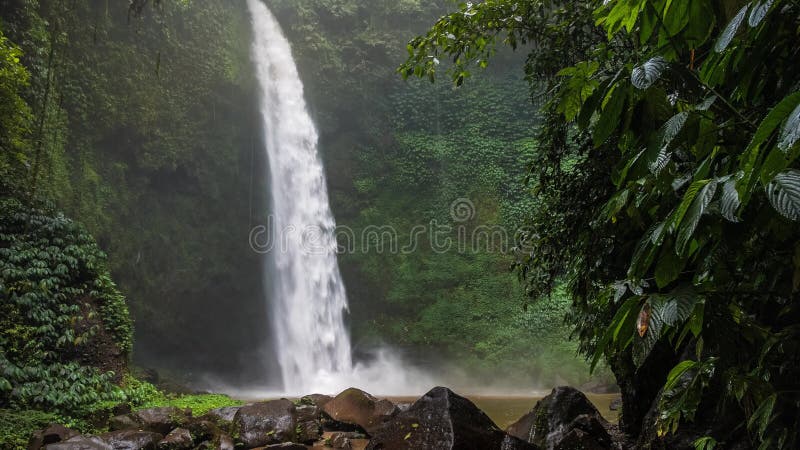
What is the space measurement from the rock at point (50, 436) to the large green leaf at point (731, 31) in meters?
7.08

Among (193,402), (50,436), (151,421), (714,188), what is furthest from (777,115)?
(193,402)

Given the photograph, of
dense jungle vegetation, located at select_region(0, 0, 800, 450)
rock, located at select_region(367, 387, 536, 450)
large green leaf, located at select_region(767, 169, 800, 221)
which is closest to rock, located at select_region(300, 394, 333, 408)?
dense jungle vegetation, located at select_region(0, 0, 800, 450)

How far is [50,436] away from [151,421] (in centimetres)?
107

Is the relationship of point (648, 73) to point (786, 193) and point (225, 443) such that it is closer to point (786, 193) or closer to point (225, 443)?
point (786, 193)

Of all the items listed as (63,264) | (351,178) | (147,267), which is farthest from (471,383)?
(63,264)

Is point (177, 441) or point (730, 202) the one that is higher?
point (730, 202)

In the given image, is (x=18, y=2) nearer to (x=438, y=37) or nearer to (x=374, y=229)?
(x=438, y=37)

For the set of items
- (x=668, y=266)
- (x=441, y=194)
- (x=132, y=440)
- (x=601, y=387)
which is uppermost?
(x=668, y=266)

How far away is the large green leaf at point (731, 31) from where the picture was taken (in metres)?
0.97

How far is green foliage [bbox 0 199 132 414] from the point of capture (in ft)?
24.6

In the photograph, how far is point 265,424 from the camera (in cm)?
658

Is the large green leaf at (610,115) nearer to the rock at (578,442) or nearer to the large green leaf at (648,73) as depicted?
the large green leaf at (648,73)

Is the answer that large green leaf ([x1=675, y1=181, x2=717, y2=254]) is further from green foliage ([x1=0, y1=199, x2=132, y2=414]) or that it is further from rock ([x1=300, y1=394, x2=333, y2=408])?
green foliage ([x1=0, y1=199, x2=132, y2=414])

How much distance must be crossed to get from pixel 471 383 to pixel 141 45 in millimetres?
12786
